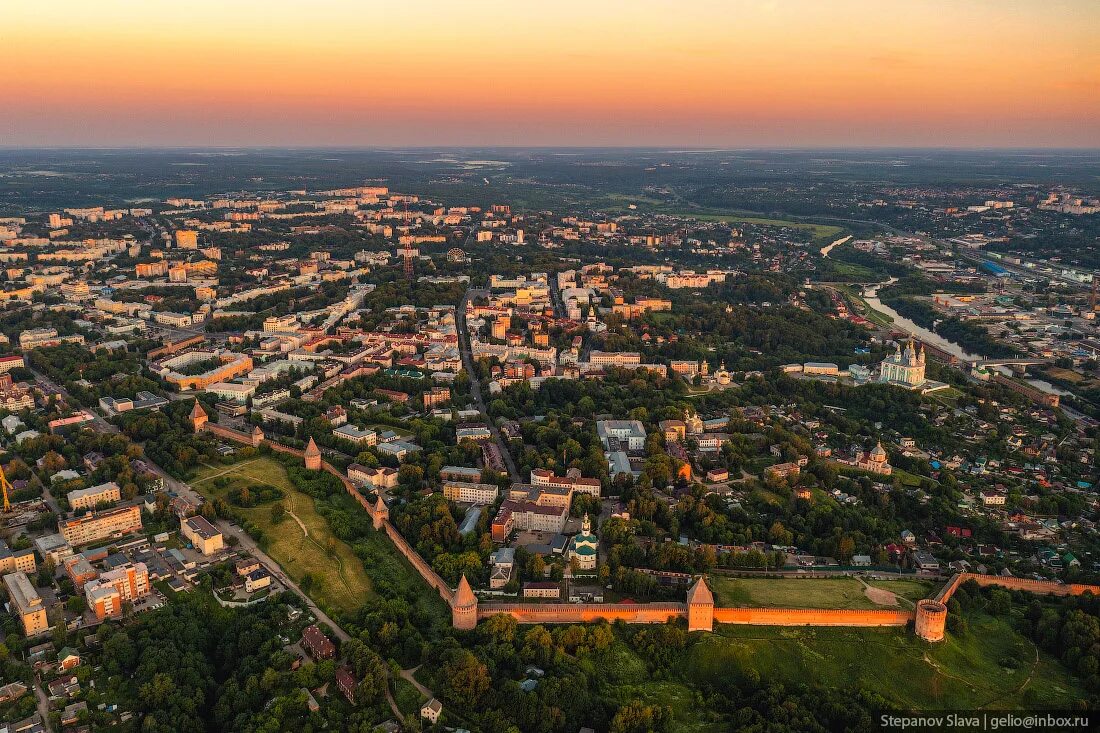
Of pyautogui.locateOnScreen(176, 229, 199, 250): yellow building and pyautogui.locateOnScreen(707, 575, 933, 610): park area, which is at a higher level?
pyautogui.locateOnScreen(176, 229, 199, 250): yellow building

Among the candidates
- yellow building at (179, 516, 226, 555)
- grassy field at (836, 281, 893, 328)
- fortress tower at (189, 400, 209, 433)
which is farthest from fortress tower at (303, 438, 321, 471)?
grassy field at (836, 281, 893, 328)

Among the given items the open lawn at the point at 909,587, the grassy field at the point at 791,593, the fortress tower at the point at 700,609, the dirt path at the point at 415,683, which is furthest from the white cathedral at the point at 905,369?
the dirt path at the point at 415,683

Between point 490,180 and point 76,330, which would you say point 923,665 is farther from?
point 490,180

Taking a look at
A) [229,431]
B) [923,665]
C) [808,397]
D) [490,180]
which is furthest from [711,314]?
[490,180]

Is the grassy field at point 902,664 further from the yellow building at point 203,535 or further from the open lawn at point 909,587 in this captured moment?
the yellow building at point 203,535

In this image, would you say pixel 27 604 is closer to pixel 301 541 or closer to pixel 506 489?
pixel 301 541

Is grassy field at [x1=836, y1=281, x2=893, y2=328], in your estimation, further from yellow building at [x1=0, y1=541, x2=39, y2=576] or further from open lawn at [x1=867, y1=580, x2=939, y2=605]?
yellow building at [x1=0, y1=541, x2=39, y2=576]
